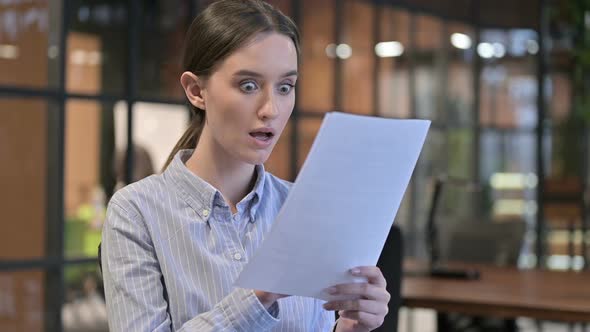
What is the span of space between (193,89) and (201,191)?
17cm

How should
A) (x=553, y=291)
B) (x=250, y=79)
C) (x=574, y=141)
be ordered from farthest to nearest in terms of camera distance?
(x=574, y=141) → (x=553, y=291) → (x=250, y=79)

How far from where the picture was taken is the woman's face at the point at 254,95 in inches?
56.3

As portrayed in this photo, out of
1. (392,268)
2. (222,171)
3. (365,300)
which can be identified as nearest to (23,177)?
(392,268)

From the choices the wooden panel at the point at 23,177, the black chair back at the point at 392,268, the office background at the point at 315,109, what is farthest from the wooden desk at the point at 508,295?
the wooden panel at the point at 23,177

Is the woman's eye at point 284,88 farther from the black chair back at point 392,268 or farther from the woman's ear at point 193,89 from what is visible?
the black chair back at point 392,268

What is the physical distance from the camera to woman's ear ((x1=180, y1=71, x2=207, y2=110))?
1.53 meters

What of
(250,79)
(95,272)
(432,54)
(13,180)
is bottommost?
(95,272)

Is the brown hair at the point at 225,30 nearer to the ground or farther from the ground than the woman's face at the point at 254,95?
farther from the ground

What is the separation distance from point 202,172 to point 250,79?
21 centimetres

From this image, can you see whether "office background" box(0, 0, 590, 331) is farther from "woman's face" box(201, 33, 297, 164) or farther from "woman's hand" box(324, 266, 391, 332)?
"woman's hand" box(324, 266, 391, 332)

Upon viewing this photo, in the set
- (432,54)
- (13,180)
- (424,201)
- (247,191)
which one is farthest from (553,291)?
(432,54)

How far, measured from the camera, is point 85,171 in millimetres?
4504

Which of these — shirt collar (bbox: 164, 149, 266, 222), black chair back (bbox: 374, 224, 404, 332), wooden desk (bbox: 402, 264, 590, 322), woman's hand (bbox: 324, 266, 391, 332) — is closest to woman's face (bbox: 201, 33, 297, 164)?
shirt collar (bbox: 164, 149, 266, 222)

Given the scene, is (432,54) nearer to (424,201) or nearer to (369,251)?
(424,201)
